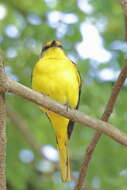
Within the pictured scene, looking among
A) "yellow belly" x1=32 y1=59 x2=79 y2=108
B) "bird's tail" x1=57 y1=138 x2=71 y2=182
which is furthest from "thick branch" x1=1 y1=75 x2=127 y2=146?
"yellow belly" x1=32 y1=59 x2=79 y2=108

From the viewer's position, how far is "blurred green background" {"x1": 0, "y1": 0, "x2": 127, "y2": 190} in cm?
479

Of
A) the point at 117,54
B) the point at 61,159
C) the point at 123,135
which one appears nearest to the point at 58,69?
the point at 61,159

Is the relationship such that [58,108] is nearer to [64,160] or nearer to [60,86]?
[64,160]

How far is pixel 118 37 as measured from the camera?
18.0ft

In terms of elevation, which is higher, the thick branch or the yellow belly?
the thick branch

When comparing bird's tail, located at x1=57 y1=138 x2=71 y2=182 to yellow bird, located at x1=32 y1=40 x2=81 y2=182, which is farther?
yellow bird, located at x1=32 y1=40 x2=81 y2=182

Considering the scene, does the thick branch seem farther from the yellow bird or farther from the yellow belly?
the yellow belly

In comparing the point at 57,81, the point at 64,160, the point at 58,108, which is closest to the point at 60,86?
the point at 57,81

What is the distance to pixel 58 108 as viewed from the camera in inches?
110

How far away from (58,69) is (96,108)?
99 cm

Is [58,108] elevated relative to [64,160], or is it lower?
elevated

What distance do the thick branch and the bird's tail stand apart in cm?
98

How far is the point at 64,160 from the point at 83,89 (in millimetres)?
1343

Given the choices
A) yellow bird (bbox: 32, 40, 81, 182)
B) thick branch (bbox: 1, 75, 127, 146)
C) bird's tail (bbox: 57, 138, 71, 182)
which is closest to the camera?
thick branch (bbox: 1, 75, 127, 146)
